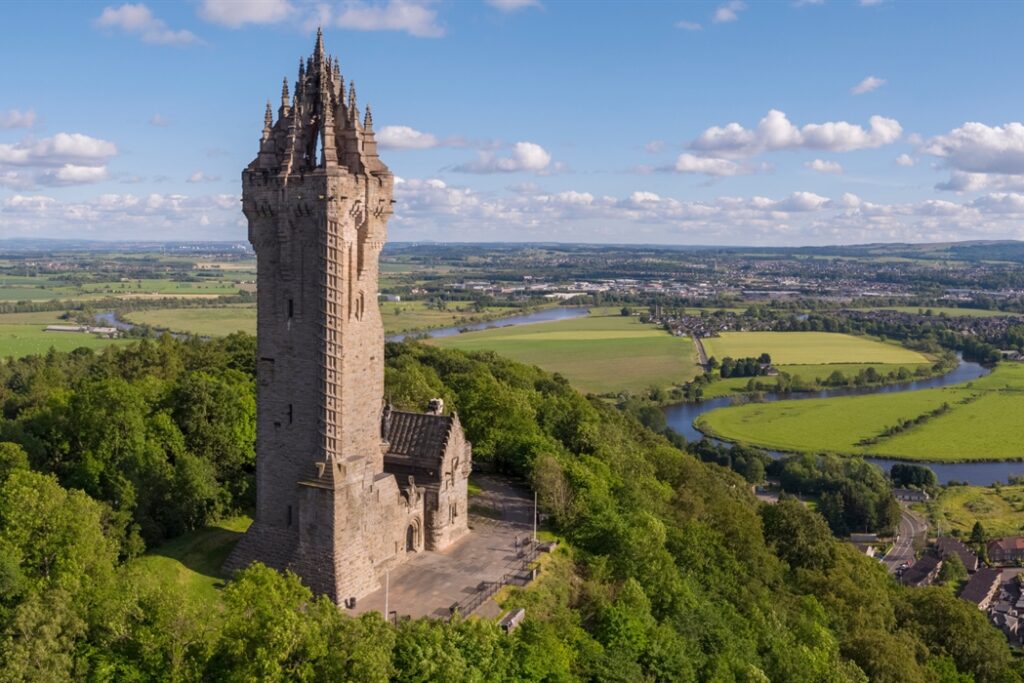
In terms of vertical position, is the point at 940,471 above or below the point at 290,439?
below

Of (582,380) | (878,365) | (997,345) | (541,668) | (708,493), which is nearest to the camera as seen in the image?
(541,668)

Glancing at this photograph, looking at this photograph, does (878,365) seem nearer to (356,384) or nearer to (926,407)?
(926,407)

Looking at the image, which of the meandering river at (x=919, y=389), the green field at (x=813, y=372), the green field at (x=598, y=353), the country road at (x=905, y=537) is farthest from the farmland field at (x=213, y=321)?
the country road at (x=905, y=537)

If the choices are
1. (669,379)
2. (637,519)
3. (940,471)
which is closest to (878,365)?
(669,379)

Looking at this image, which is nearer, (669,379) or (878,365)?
(669,379)

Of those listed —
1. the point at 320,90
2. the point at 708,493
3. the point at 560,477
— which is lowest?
the point at 708,493

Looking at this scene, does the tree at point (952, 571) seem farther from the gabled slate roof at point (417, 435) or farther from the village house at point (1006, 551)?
the gabled slate roof at point (417, 435)

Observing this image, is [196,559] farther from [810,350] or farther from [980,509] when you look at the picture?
[810,350]
